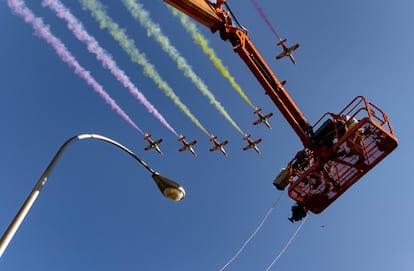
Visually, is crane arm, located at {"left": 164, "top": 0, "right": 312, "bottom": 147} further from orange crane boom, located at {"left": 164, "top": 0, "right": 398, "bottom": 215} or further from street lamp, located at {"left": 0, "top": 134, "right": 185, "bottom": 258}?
street lamp, located at {"left": 0, "top": 134, "right": 185, "bottom": 258}

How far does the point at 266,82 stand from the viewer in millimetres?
25734

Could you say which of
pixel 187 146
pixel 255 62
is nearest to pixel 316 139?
pixel 255 62

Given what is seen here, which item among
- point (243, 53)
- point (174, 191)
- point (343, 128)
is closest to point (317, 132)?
point (343, 128)

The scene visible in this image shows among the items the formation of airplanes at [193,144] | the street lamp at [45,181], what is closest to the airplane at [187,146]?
the formation of airplanes at [193,144]

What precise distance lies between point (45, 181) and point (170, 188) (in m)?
3.02

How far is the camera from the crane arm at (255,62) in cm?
2441

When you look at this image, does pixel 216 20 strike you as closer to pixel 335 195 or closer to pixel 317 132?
pixel 317 132

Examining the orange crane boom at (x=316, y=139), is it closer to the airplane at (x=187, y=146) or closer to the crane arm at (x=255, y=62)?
the crane arm at (x=255, y=62)

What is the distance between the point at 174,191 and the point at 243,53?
16234mm

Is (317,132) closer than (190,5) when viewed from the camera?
No

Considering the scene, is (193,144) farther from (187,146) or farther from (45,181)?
(45,181)

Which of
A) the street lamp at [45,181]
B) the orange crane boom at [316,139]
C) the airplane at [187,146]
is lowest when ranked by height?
the street lamp at [45,181]

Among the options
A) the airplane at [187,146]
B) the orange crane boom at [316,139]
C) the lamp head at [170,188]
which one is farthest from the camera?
the airplane at [187,146]

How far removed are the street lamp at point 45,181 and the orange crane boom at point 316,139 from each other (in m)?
12.6
